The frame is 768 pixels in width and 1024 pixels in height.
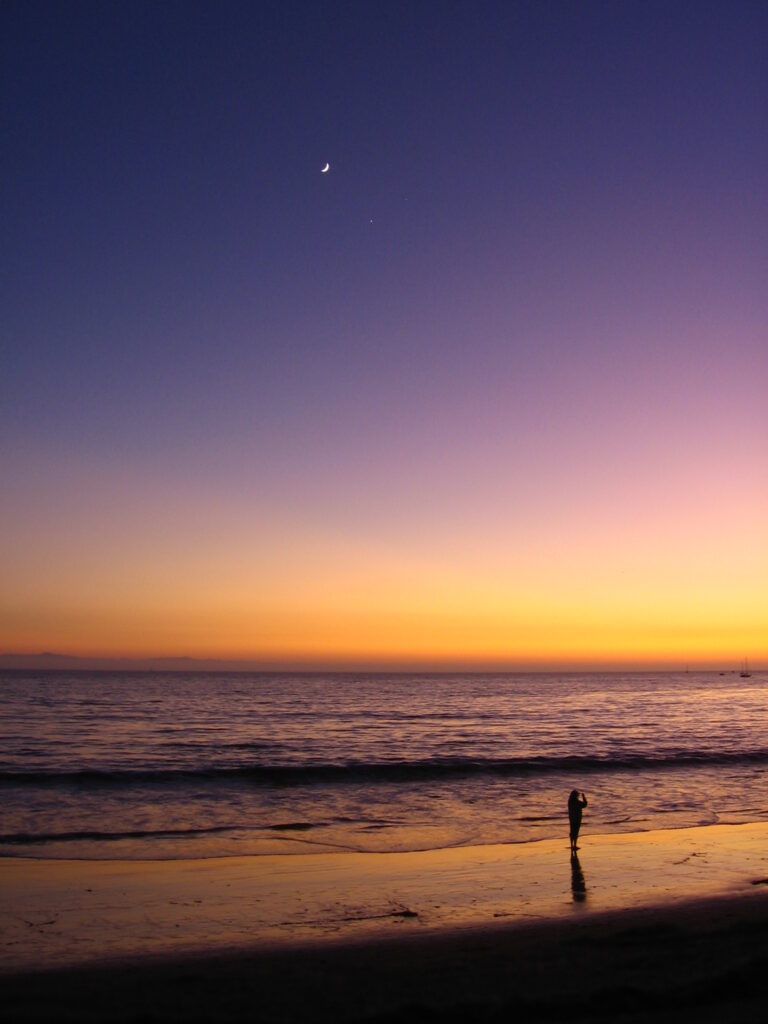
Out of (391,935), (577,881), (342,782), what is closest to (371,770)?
(342,782)

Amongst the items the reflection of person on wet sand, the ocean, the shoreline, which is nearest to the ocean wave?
the ocean

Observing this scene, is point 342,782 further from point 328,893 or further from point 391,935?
point 391,935

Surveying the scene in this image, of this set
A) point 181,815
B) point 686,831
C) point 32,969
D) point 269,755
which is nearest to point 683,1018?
point 32,969

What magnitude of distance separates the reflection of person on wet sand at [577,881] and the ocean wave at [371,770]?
14.8m

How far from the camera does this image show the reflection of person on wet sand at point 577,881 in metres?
13.4

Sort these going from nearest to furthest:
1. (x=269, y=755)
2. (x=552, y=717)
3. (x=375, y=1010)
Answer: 1. (x=375, y=1010)
2. (x=269, y=755)
3. (x=552, y=717)

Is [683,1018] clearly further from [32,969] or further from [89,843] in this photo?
[89,843]

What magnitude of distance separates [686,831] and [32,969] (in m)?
16.7

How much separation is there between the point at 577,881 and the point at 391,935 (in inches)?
194

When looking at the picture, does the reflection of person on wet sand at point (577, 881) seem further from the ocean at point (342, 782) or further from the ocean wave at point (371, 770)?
the ocean wave at point (371, 770)

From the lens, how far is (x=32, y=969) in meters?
9.70

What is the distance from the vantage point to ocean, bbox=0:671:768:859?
19641 mm

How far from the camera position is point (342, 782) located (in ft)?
96.9

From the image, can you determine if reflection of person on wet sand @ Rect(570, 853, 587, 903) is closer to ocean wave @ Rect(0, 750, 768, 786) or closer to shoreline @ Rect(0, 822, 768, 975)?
shoreline @ Rect(0, 822, 768, 975)
